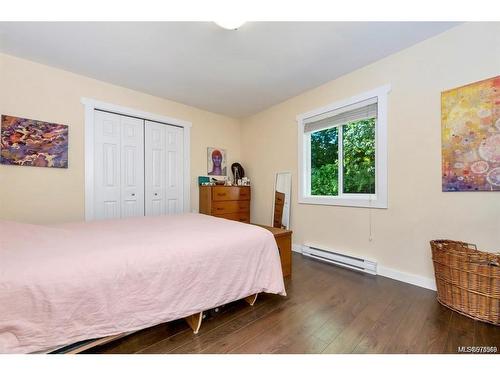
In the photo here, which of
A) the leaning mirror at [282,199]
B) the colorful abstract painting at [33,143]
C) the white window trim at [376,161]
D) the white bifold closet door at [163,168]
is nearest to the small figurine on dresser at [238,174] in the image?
the leaning mirror at [282,199]

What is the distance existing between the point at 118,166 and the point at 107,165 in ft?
0.43

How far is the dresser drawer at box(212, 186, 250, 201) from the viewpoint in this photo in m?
3.65

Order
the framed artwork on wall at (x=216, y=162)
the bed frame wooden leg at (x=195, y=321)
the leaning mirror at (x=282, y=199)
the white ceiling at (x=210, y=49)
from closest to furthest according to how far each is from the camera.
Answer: the bed frame wooden leg at (x=195, y=321) → the white ceiling at (x=210, y=49) → the leaning mirror at (x=282, y=199) → the framed artwork on wall at (x=216, y=162)

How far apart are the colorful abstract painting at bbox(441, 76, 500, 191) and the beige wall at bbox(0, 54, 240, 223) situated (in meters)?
3.71

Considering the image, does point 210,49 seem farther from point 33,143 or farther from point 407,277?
point 407,277

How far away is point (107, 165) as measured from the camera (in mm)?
2984

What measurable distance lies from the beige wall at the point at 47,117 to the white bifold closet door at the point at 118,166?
19 cm

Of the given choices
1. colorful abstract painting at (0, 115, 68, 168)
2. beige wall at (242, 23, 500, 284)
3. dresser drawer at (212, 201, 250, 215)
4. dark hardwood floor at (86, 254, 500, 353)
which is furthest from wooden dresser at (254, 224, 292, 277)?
colorful abstract painting at (0, 115, 68, 168)

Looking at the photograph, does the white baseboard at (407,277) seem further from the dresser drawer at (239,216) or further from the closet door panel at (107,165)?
the closet door panel at (107,165)

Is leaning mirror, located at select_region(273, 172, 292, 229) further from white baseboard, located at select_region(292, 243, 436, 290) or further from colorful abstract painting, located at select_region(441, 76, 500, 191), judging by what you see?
colorful abstract painting, located at select_region(441, 76, 500, 191)

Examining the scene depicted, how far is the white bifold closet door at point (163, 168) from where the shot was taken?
11.0 ft

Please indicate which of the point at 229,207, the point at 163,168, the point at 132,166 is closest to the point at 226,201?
the point at 229,207
